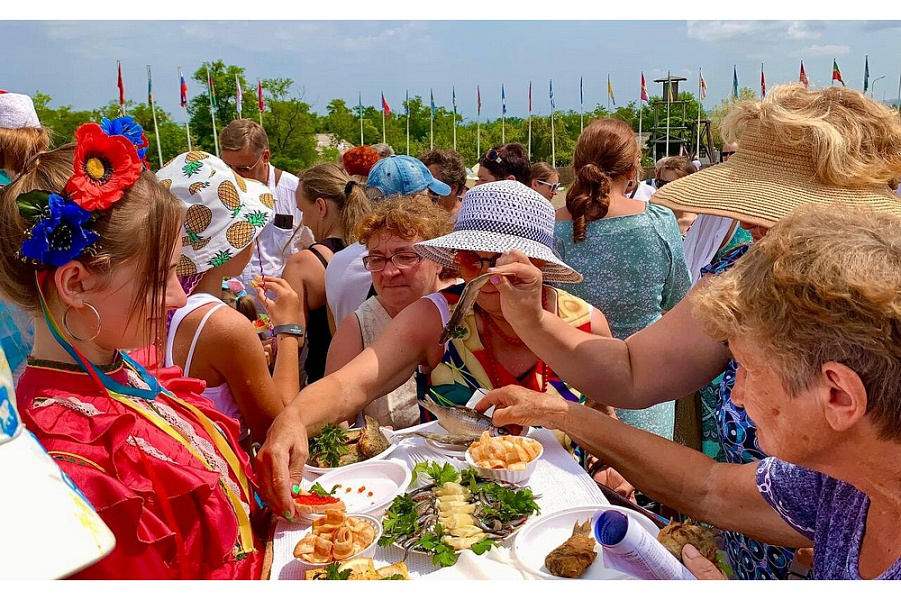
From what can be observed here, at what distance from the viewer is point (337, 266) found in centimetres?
411

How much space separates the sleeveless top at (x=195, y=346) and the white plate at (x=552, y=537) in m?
1.18

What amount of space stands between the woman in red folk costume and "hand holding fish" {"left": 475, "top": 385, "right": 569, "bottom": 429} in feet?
3.38

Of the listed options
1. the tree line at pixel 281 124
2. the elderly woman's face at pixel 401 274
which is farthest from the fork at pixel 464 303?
the tree line at pixel 281 124

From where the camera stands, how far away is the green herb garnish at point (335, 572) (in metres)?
1.74

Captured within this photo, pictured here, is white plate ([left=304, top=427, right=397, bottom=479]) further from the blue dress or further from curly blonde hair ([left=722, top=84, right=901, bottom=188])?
the blue dress

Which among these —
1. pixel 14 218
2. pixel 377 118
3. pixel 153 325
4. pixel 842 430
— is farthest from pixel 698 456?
pixel 377 118

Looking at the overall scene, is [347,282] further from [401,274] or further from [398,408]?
[398,408]

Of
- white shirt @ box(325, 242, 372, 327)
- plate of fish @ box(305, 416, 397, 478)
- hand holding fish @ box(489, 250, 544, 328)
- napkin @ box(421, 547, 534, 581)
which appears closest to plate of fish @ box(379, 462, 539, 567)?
napkin @ box(421, 547, 534, 581)

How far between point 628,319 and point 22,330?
11.3ft

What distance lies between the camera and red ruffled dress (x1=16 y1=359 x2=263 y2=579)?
1.53 metres

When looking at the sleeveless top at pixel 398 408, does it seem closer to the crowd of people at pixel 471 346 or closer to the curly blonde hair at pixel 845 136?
the crowd of people at pixel 471 346

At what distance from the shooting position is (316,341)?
4.51m

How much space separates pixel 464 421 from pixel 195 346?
1.07m

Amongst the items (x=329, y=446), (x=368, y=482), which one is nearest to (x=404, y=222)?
(x=329, y=446)
